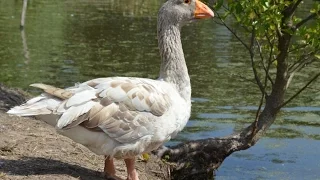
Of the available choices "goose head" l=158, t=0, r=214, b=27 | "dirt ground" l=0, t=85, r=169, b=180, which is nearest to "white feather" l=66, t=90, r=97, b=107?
"dirt ground" l=0, t=85, r=169, b=180

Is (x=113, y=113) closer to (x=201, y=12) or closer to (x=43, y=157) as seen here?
(x=43, y=157)

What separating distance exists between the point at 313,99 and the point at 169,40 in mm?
10259

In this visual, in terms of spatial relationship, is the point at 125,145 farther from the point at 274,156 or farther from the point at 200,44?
the point at 200,44

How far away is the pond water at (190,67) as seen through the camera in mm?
12523

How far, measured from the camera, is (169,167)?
10219 mm

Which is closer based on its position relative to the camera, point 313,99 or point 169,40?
point 169,40

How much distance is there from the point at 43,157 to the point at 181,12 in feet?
8.30

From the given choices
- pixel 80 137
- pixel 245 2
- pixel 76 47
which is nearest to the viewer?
pixel 80 137

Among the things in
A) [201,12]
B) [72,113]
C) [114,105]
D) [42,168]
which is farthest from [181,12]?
[42,168]

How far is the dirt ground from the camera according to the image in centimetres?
753

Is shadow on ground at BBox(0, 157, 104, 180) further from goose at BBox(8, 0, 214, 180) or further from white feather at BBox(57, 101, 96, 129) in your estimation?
white feather at BBox(57, 101, 96, 129)

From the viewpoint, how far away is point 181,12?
8.05 metres

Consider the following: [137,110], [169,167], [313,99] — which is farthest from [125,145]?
[313,99]

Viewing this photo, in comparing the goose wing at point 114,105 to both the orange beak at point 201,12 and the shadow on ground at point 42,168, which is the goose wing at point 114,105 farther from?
the orange beak at point 201,12
